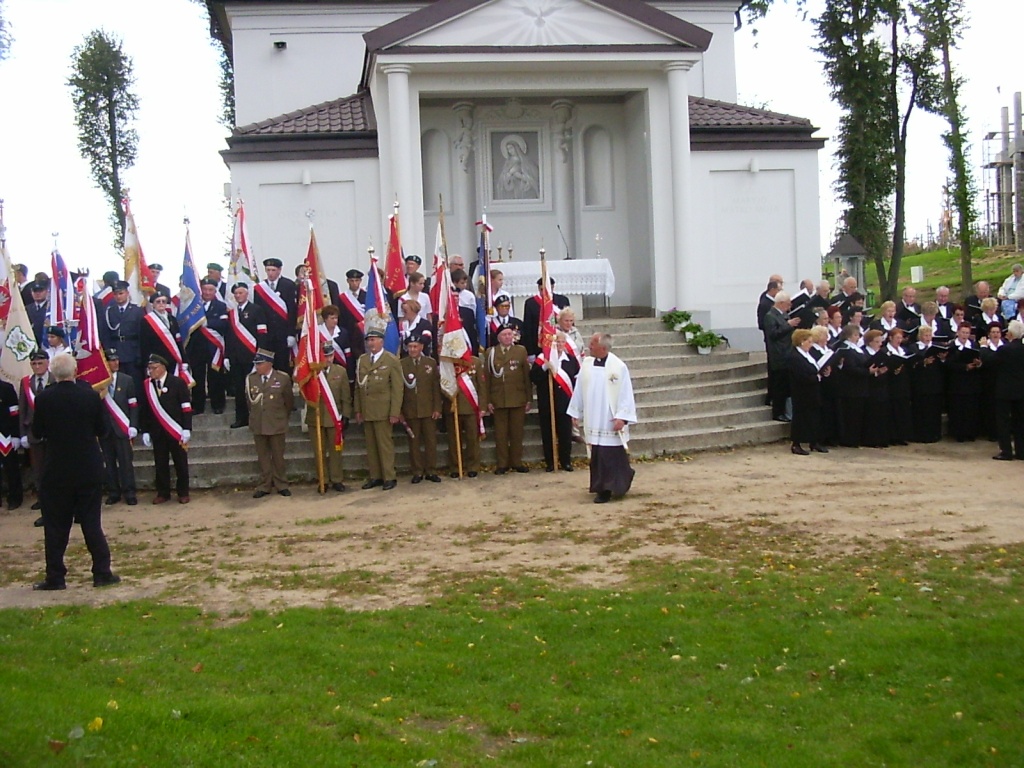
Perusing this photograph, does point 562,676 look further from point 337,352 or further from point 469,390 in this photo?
point 337,352

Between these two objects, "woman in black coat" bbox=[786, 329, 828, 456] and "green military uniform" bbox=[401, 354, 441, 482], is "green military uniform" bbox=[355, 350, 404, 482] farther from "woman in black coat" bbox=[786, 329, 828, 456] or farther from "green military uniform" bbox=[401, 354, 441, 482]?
"woman in black coat" bbox=[786, 329, 828, 456]

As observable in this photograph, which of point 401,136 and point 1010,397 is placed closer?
point 1010,397

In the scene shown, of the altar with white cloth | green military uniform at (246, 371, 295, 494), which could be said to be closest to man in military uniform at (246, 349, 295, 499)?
green military uniform at (246, 371, 295, 494)

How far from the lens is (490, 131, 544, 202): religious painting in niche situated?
23656 mm

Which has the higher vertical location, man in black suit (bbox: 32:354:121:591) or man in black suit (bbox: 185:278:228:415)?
man in black suit (bbox: 185:278:228:415)

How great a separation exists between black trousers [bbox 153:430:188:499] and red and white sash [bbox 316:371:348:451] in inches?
77.0

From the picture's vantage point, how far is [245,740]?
628cm

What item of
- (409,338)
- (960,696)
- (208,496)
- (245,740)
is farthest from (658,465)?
(245,740)

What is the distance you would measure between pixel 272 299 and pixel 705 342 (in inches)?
304

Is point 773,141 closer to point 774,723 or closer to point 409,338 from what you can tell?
point 409,338

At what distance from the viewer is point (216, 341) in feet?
54.9

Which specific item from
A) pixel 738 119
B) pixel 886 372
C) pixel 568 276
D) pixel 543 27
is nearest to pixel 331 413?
pixel 568 276

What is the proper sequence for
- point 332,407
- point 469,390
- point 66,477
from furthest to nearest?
1. point 469,390
2. point 332,407
3. point 66,477

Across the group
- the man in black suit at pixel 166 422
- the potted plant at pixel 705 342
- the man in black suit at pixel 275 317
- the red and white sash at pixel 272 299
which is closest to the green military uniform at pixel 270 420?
the man in black suit at pixel 166 422
